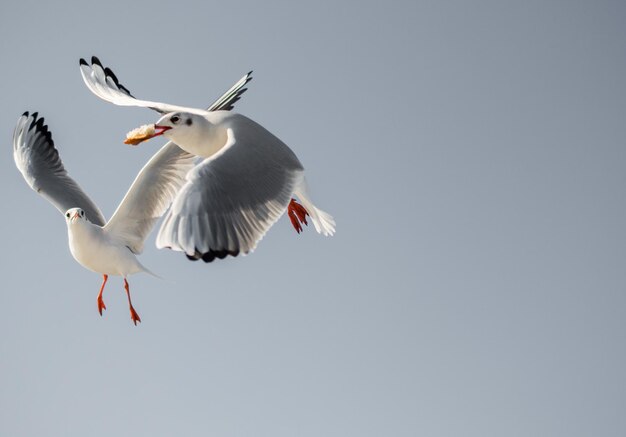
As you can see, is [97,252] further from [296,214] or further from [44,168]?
[44,168]

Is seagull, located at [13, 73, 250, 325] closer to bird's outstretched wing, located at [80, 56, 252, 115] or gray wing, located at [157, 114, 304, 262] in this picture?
bird's outstretched wing, located at [80, 56, 252, 115]

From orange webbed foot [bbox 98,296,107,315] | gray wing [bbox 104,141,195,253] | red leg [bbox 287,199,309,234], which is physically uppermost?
red leg [bbox 287,199,309,234]

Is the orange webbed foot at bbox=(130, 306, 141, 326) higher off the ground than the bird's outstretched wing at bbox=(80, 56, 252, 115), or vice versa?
the bird's outstretched wing at bbox=(80, 56, 252, 115)

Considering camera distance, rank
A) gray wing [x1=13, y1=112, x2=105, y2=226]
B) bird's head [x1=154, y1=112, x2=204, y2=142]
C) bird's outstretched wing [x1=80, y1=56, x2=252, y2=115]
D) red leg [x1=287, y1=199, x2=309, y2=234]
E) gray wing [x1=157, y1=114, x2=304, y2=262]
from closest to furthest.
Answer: gray wing [x1=157, y1=114, x2=304, y2=262] < bird's head [x1=154, y1=112, x2=204, y2=142] < red leg [x1=287, y1=199, x2=309, y2=234] < bird's outstretched wing [x1=80, y1=56, x2=252, y2=115] < gray wing [x1=13, y1=112, x2=105, y2=226]

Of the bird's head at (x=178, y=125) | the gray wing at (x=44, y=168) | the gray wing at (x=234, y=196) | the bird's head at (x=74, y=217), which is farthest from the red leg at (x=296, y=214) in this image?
the gray wing at (x=44, y=168)

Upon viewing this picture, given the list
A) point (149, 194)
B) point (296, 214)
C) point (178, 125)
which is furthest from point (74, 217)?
point (296, 214)

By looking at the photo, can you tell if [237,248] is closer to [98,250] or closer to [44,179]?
[98,250]

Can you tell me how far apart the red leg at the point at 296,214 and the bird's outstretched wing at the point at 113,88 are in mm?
869

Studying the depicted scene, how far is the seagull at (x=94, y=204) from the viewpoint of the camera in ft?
19.0

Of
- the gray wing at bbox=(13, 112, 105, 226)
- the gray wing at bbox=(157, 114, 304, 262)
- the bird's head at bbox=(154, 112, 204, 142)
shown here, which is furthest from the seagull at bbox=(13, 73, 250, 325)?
the gray wing at bbox=(157, 114, 304, 262)

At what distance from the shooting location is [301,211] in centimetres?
580

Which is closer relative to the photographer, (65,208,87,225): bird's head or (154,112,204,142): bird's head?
(154,112,204,142): bird's head

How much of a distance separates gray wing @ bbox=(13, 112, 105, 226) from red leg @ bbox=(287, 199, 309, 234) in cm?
166

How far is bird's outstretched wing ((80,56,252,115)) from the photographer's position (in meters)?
6.12
